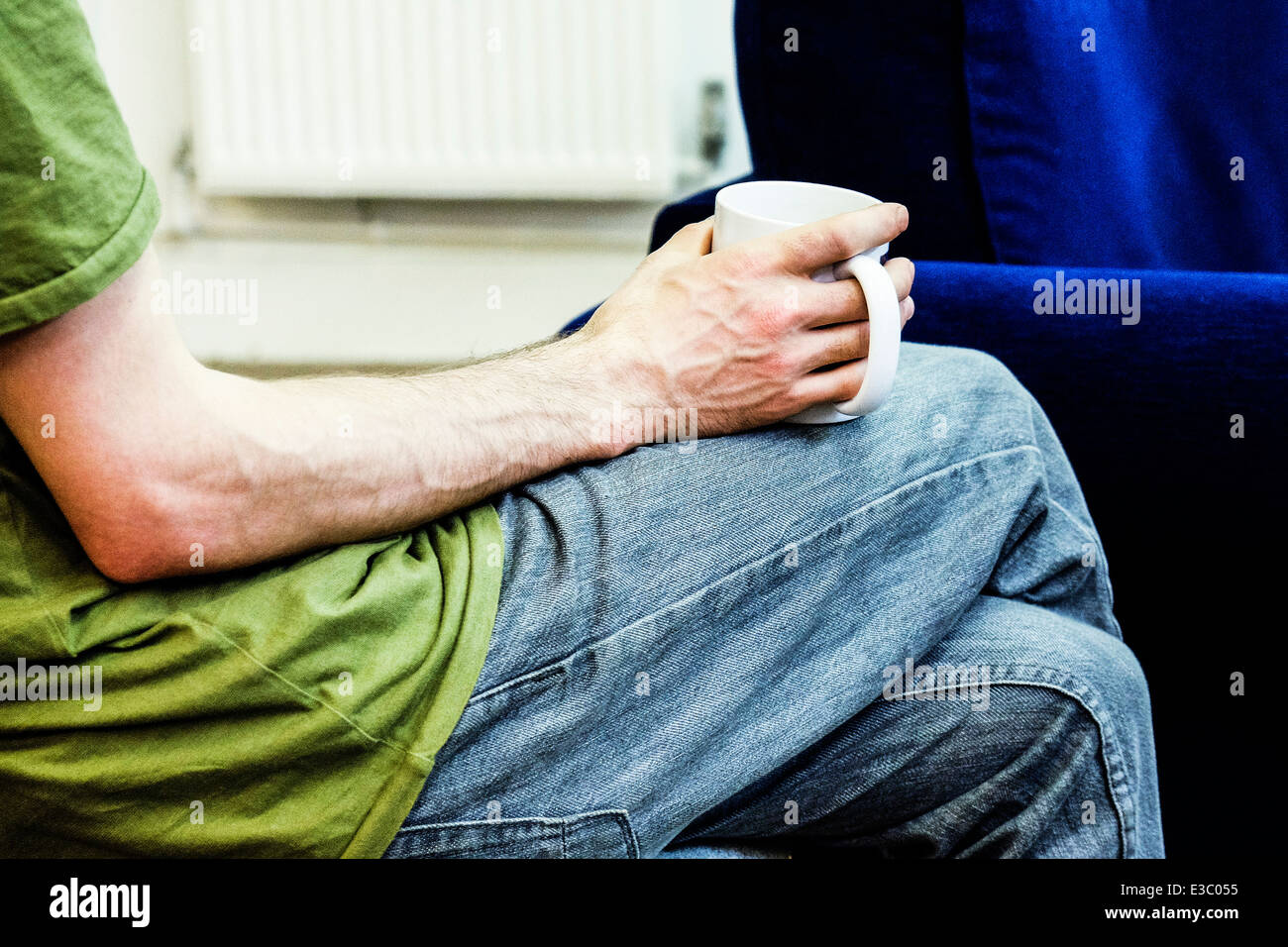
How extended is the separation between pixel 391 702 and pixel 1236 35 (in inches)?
47.5

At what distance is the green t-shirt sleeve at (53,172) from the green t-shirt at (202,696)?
0.01 metres

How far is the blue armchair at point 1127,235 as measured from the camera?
86 cm

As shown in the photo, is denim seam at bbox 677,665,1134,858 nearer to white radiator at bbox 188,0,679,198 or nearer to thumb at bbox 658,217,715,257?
thumb at bbox 658,217,715,257

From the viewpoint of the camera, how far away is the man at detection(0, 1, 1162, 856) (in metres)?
0.50

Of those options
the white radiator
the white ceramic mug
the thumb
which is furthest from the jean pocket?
the white radiator

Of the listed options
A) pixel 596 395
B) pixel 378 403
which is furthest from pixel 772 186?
pixel 378 403

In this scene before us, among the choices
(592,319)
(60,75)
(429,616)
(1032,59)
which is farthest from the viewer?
(1032,59)

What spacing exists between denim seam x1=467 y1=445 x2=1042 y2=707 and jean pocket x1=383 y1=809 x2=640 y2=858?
7cm

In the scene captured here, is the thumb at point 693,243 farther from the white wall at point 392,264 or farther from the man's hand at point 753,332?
the white wall at point 392,264

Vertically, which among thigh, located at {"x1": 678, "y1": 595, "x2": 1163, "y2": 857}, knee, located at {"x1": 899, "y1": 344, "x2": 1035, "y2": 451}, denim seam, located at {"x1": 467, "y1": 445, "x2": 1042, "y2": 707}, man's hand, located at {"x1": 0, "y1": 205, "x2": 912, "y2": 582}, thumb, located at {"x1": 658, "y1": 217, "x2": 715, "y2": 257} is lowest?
thigh, located at {"x1": 678, "y1": 595, "x2": 1163, "y2": 857}

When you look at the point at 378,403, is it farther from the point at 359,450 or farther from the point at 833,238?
the point at 833,238

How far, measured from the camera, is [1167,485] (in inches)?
34.3
